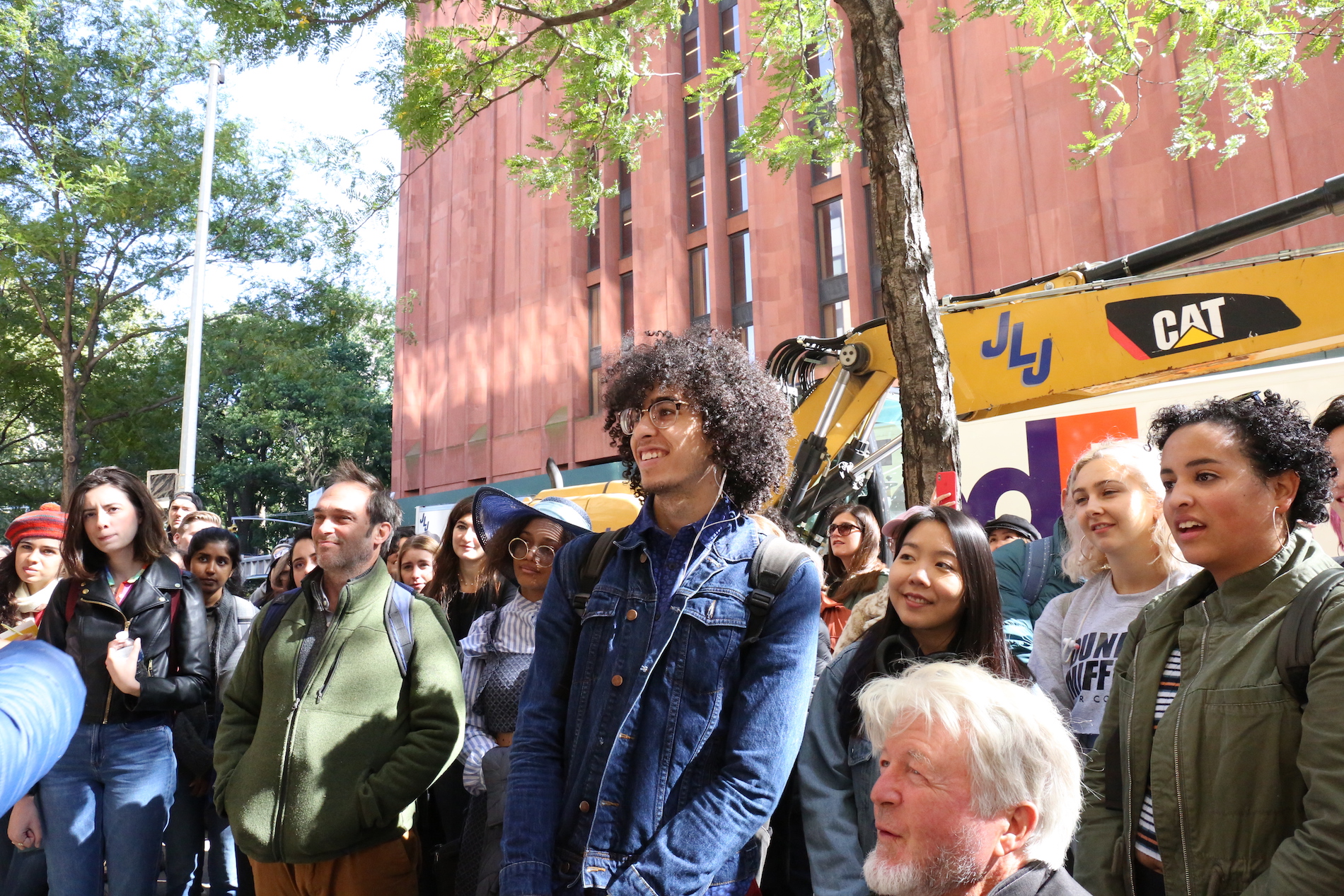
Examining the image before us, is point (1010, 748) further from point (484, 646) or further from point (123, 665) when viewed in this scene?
point (123, 665)

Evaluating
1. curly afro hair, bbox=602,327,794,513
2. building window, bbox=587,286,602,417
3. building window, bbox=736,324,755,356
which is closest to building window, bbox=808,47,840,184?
building window, bbox=736,324,755,356

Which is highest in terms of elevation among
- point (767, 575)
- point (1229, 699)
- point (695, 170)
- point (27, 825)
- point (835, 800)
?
point (695, 170)

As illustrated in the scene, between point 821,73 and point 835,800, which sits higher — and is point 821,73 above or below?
above

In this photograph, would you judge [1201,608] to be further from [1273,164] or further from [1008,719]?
[1273,164]

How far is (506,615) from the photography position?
3844mm

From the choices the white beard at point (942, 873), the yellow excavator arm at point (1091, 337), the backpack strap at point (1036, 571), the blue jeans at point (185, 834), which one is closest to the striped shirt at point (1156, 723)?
the white beard at point (942, 873)

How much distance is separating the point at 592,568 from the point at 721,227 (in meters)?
20.8

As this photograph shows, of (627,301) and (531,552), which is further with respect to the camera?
(627,301)

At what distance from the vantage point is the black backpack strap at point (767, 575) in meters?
2.39

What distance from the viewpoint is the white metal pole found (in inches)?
569

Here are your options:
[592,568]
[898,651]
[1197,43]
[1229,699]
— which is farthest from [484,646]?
[1197,43]

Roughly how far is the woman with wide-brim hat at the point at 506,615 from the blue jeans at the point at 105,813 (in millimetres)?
1547

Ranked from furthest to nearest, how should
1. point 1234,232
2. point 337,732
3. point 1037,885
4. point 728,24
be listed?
point 728,24 < point 1234,232 < point 337,732 < point 1037,885

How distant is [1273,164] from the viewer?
1384 centimetres
